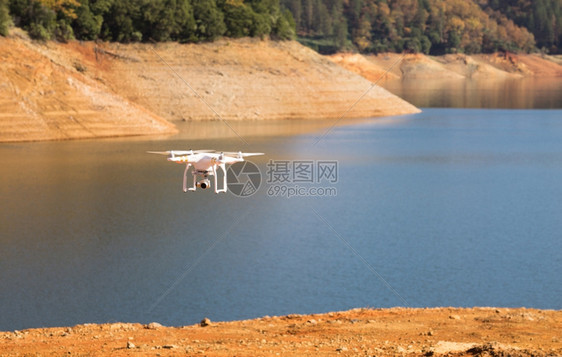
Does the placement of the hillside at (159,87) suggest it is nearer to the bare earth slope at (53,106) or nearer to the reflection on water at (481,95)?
the bare earth slope at (53,106)

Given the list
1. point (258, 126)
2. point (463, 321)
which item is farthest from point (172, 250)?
point (258, 126)

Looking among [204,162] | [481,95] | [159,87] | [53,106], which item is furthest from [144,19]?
[204,162]

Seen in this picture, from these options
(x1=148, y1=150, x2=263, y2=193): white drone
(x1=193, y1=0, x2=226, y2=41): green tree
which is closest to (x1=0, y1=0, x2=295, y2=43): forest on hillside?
(x1=193, y1=0, x2=226, y2=41): green tree

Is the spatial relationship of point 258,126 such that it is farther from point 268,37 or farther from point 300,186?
point 300,186

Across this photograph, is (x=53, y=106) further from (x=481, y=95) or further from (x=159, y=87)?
(x=481, y=95)

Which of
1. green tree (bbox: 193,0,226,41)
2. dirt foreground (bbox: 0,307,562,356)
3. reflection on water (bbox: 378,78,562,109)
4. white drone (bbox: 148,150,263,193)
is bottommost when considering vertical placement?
reflection on water (bbox: 378,78,562,109)

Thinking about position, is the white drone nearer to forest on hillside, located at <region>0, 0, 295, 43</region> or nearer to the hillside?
the hillside

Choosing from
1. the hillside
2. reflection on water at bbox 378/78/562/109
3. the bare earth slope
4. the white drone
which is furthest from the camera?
reflection on water at bbox 378/78/562/109

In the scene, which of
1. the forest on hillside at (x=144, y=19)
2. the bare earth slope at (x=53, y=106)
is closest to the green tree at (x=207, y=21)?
the forest on hillside at (x=144, y=19)
